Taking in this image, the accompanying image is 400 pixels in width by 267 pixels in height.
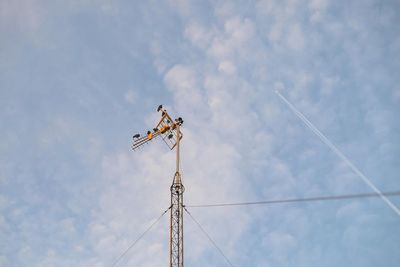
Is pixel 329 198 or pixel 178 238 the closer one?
pixel 329 198

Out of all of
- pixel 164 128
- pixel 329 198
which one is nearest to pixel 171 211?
pixel 164 128

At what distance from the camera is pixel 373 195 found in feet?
37.5

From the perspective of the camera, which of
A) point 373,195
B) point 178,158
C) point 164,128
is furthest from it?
point 164,128

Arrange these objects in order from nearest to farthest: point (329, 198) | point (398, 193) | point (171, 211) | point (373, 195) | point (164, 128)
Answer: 1. point (398, 193)
2. point (373, 195)
3. point (329, 198)
4. point (171, 211)
5. point (164, 128)

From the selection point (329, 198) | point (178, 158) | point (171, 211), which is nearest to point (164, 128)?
point (178, 158)

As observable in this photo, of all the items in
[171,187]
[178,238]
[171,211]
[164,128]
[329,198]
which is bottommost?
[329,198]

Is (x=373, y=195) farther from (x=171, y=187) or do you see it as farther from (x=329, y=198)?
(x=171, y=187)

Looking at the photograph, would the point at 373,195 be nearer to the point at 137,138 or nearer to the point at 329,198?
the point at 329,198

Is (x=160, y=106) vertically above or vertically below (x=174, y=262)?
above

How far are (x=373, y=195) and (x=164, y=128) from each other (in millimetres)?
21390

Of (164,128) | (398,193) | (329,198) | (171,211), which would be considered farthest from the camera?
(164,128)

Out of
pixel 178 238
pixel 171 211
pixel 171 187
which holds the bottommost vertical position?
pixel 178 238

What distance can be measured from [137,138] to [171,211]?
923 cm

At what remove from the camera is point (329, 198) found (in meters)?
14.5
